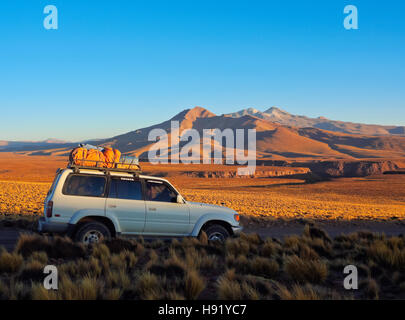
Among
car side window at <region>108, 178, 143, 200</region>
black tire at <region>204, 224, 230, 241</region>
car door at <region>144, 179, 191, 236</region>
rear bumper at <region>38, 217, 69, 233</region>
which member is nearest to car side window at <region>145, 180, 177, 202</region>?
car door at <region>144, 179, 191, 236</region>

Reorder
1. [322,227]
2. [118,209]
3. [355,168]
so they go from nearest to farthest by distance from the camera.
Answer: [118,209]
[322,227]
[355,168]

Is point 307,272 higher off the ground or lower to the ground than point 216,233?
lower

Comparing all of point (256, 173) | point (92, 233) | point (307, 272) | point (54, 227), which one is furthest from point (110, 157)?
point (256, 173)

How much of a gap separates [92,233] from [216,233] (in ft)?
10.4

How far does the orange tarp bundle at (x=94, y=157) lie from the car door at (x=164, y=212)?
3.87 ft

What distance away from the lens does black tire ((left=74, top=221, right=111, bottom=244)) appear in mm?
8727

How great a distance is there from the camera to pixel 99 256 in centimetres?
782

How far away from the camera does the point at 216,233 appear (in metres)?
9.90

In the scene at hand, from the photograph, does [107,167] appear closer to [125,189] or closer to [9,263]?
[125,189]
